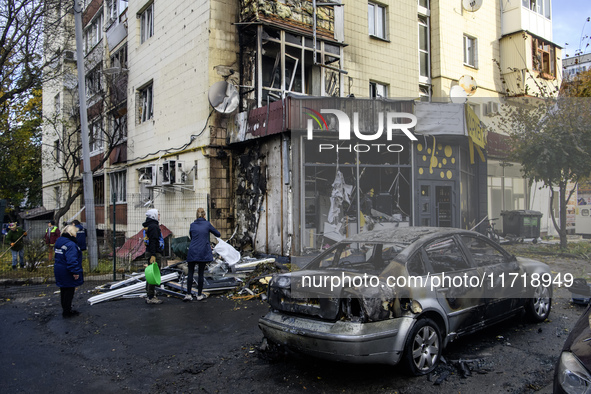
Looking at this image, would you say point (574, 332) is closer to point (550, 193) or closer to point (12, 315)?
point (12, 315)


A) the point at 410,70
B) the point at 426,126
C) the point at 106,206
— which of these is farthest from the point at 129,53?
the point at 426,126

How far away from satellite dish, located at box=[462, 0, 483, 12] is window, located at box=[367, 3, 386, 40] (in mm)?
4495

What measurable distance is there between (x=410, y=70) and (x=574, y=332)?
14220 millimetres

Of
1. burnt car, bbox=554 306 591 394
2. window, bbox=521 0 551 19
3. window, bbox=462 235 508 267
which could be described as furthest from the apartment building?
burnt car, bbox=554 306 591 394

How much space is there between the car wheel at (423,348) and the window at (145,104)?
48.0 feet

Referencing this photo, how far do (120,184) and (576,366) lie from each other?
62.9 feet

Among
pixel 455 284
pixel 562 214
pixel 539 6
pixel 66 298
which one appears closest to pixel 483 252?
pixel 455 284

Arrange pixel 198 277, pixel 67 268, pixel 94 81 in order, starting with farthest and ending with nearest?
pixel 94 81 < pixel 198 277 < pixel 67 268

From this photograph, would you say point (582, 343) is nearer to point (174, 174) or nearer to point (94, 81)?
point (174, 174)

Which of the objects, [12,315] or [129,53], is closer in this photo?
[12,315]

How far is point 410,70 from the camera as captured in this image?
15805 millimetres

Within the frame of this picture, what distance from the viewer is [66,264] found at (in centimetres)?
693

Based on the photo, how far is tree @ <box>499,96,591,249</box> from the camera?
10.8 metres

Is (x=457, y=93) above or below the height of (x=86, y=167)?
above
